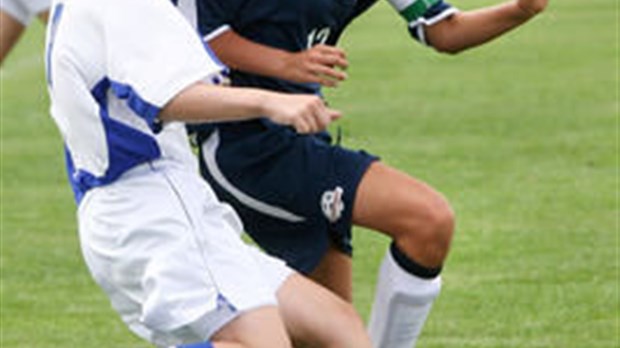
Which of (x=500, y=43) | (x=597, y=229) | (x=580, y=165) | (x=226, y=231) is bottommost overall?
(x=500, y=43)

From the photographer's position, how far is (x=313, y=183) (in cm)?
689

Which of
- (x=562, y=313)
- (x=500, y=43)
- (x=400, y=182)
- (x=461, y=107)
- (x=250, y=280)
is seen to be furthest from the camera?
(x=500, y=43)

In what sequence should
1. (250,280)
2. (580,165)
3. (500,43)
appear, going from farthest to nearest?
(500,43), (580,165), (250,280)

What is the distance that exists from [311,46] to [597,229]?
17.0ft

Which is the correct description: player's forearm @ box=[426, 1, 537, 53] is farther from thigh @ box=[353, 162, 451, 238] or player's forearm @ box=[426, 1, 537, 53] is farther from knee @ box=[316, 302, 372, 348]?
knee @ box=[316, 302, 372, 348]

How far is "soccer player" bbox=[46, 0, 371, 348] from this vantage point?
17.5 ft

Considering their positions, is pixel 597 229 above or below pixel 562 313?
below

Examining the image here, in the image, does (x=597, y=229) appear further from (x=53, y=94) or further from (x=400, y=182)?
(x=53, y=94)

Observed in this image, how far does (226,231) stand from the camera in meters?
5.71

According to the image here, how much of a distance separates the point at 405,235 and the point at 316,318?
0.86 metres

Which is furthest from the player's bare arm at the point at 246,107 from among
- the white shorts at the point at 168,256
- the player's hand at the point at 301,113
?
the white shorts at the point at 168,256

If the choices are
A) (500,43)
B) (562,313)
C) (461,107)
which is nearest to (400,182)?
(562,313)

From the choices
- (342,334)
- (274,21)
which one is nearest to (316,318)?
(342,334)

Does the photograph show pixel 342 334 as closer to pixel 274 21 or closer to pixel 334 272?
pixel 334 272
